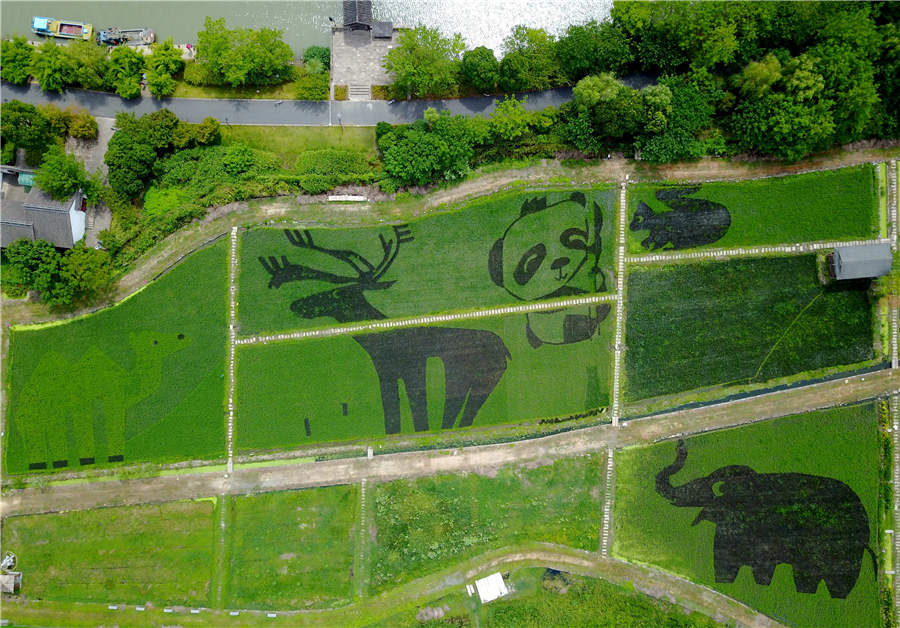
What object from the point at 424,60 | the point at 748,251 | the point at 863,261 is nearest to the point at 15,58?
the point at 424,60

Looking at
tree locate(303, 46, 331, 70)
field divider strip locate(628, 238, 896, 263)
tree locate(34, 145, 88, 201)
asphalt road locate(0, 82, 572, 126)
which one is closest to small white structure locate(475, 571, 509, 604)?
field divider strip locate(628, 238, 896, 263)

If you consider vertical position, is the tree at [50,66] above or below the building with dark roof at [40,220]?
above

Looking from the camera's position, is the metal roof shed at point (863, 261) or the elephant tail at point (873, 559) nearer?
the metal roof shed at point (863, 261)

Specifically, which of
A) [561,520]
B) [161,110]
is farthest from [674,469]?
[161,110]

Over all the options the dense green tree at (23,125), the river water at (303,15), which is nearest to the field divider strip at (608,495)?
the river water at (303,15)

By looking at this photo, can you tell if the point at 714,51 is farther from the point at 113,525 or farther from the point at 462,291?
the point at 113,525

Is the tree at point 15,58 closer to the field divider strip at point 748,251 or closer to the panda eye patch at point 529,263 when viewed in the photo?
the panda eye patch at point 529,263

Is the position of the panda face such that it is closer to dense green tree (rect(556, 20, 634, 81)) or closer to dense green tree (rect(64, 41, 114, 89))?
dense green tree (rect(556, 20, 634, 81))
